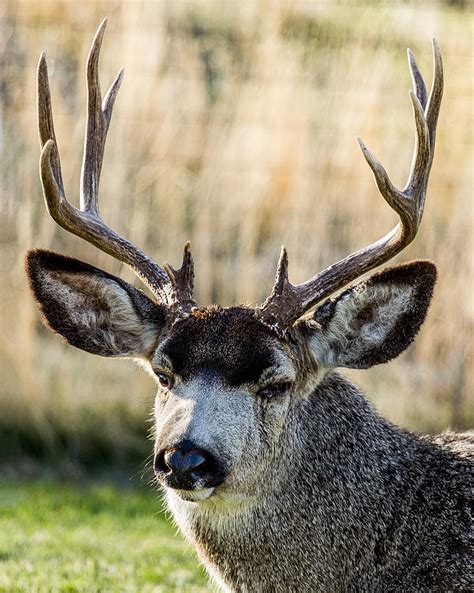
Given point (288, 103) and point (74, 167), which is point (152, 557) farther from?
point (288, 103)

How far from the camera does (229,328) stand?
569cm

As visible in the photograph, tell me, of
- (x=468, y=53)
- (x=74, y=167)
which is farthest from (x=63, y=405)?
(x=468, y=53)

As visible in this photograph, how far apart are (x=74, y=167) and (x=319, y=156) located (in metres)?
2.44

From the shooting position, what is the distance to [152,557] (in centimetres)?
833

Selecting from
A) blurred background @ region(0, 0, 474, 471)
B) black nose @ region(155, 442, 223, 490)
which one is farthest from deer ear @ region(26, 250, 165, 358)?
blurred background @ region(0, 0, 474, 471)

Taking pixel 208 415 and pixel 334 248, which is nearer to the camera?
pixel 208 415

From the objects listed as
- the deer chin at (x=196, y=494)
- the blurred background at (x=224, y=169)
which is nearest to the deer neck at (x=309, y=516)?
the deer chin at (x=196, y=494)

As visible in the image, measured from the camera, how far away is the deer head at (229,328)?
545 cm

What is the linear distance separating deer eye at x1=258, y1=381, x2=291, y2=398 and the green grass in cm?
202

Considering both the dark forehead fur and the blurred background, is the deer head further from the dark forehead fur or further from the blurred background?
the blurred background

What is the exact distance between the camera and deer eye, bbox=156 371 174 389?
576 cm

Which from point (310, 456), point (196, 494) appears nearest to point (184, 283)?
point (310, 456)

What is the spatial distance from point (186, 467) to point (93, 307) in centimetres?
140

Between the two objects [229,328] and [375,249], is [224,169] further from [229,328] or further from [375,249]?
[229,328]
